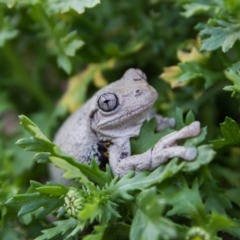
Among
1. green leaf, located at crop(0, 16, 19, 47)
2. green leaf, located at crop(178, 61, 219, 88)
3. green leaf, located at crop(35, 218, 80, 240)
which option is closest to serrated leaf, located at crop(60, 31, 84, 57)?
green leaf, located at crop(0, 16, 19, 47)

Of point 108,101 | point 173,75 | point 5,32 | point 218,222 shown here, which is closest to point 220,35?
point 173,75

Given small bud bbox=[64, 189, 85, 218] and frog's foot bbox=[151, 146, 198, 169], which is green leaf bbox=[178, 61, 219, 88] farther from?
small bud bbox=[64, 189, 85, 218]

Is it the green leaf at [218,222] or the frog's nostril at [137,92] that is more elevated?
the frog's nostril at [137,92]

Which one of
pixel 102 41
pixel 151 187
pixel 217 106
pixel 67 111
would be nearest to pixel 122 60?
pixel 102 41

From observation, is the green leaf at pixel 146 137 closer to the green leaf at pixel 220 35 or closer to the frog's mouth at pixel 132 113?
the frog's mouth at pixel 132 113

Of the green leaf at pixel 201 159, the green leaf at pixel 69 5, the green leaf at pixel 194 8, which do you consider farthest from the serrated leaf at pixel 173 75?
the green leaf at pixel 201 159

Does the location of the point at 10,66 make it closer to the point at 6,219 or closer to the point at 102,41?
the point at 102,41
